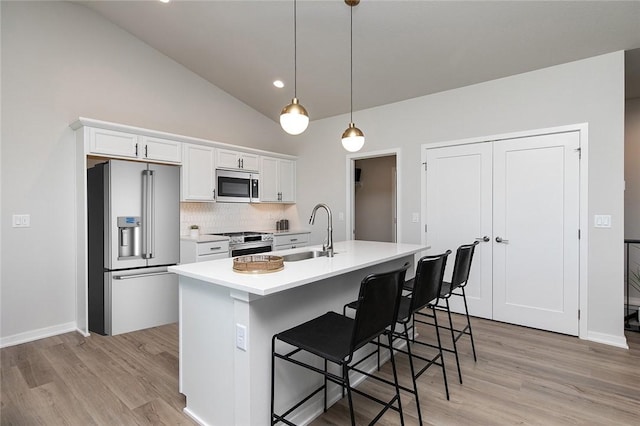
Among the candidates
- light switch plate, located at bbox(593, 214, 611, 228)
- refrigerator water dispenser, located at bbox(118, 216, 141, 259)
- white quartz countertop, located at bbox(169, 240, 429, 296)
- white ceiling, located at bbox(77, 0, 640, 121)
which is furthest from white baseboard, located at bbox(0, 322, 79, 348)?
light switch plate, located at bbox(593, 214, 611, 228)

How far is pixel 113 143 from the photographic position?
11.0ft

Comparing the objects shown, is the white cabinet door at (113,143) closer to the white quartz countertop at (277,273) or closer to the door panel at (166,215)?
the door panel at (166,215)

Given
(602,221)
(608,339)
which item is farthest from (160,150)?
(608,339)

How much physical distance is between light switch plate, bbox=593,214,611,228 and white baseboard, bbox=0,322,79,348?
214 inches

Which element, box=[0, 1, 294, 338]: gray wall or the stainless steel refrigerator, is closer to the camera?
box=[0, 1, 294, 338]: gray wall

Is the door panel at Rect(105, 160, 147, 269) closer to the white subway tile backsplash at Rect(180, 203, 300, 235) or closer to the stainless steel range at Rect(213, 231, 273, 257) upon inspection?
the white subway tile backsplash at Rect(180, 203, 300, 235)

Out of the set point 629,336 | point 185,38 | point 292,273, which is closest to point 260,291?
point 292,273

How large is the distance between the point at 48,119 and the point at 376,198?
5152 mm

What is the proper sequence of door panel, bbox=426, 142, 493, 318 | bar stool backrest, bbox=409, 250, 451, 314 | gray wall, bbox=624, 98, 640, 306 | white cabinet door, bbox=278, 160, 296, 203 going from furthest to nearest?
white cabinet door, bbox=278, 160, 296, 203 < gray wall, bbox=624, 98, 640, 306 < door panel, bbox=426, 142, 493, 318 < bar stool backrest, bbox=409, 250, 451, 314

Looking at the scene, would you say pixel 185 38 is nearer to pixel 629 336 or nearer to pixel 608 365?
pixel 608 365

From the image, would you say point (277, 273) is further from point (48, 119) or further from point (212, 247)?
point (48, 119)

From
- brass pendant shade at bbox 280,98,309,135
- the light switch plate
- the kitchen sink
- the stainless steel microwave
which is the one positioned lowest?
the kitchen sink

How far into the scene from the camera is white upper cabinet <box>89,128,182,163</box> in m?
3.27

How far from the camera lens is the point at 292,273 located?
182 cm
